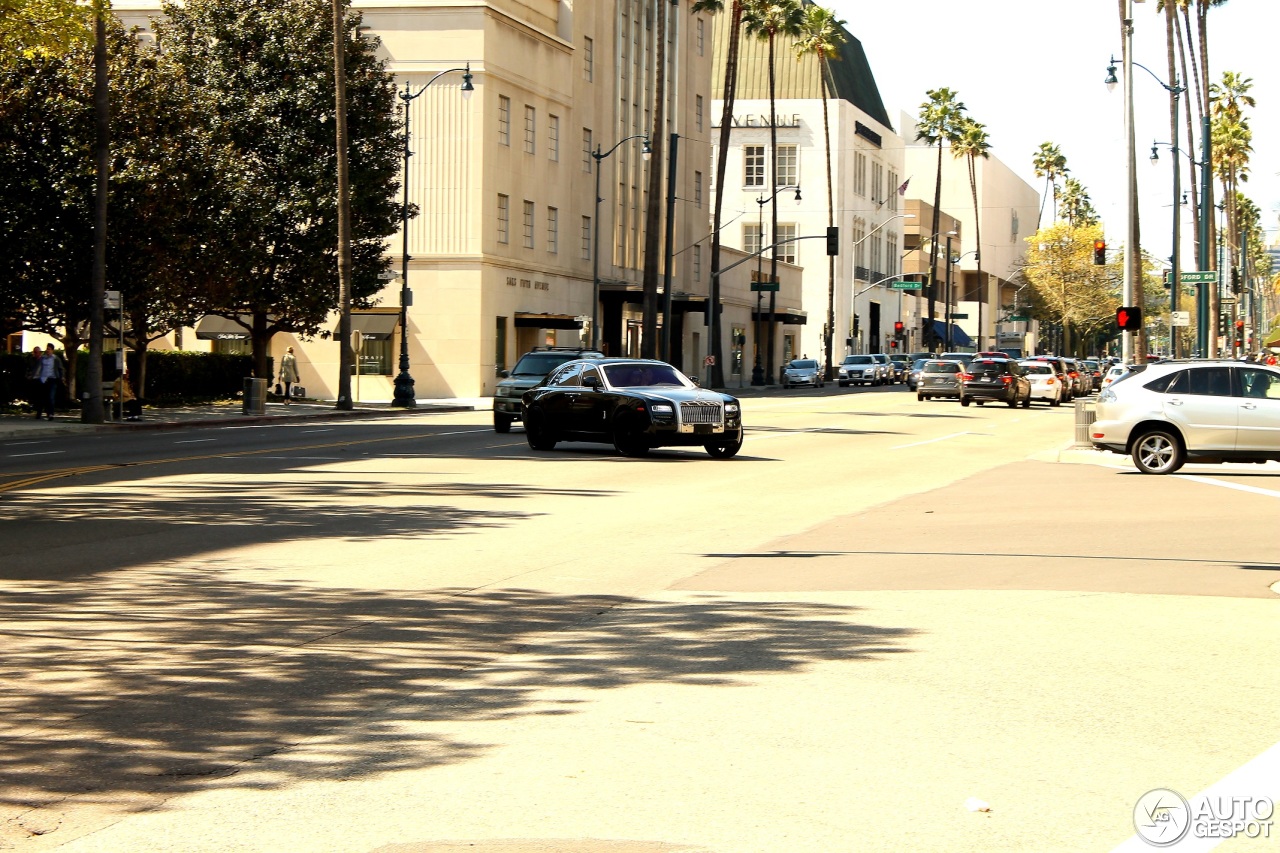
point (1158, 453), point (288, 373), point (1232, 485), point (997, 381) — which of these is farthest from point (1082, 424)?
point (288, 373)

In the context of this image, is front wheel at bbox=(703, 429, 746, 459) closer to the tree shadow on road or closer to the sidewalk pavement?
the sidewalk pavement

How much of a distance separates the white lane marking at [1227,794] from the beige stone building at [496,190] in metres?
55.5

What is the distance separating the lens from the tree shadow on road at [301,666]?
682cm

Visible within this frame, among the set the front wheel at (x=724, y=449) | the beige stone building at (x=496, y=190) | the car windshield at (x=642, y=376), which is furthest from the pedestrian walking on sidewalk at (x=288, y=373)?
the front wheel at (x=724, y=449)

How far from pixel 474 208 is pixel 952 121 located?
193ft

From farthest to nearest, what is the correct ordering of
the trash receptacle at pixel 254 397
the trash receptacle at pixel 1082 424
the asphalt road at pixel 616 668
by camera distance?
1. the trash receptacle at pixel 254 397
2. the trash receptacle at pixel 1082 424
3. the asphalt road at pixel 616 668

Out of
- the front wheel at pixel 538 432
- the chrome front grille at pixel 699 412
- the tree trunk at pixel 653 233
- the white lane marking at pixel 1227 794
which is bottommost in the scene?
the white lane marking at pixel 1227 794

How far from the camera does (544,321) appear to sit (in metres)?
65.1

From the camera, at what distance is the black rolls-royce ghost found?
2630 centimetres

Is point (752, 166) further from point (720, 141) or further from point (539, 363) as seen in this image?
point (539, 363)

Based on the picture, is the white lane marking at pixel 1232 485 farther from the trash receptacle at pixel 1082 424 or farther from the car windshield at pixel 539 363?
the car windshield at pixel 539 363

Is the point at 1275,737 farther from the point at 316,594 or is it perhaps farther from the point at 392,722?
the point at 316,594

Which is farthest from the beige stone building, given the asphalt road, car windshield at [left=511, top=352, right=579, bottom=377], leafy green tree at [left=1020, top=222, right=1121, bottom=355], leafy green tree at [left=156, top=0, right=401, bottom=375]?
leafy green tree at [left=1020, top=222, right=1121, bottom=355]

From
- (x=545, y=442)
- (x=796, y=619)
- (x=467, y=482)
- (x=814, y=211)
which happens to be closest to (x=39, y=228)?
(x=545, y=442)
